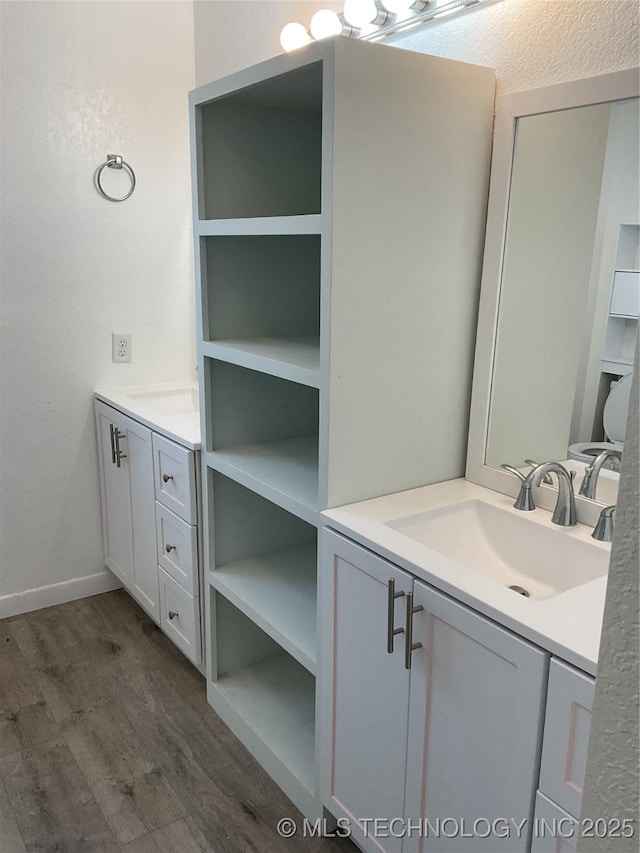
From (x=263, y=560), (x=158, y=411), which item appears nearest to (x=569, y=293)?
(x=263, y=560)

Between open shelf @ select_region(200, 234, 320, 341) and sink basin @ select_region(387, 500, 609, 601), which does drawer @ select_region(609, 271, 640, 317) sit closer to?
sink basin @ select_region(387, 500, 609, 601)

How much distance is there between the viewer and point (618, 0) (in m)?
1.36

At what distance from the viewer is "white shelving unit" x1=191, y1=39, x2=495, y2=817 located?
1.43 m

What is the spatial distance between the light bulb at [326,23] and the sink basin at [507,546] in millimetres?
1379

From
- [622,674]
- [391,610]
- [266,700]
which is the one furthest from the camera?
[266,700]

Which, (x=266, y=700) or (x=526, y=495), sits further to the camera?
(x=266, y=700)

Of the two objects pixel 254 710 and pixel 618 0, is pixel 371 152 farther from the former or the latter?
pixel 254 710

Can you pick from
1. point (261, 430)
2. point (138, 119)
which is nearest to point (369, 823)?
point (261, 430)

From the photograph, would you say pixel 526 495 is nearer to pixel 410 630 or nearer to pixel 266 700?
pixel 410 630

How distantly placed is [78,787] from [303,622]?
78 centimetres

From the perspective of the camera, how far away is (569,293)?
5.14 ft

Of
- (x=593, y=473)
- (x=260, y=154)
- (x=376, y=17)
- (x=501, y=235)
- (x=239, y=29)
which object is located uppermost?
(x=239, y=29)

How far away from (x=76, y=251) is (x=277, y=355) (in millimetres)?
1297

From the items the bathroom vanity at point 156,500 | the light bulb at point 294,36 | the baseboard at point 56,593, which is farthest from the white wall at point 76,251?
the light bulb at point 294,36
